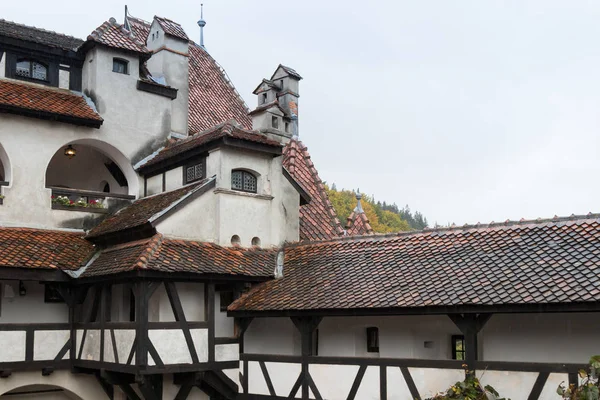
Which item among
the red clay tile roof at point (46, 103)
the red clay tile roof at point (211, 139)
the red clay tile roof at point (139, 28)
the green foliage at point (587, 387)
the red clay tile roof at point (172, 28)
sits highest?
the red clay tile roof at point (139, 28)

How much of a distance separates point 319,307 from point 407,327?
1.72m

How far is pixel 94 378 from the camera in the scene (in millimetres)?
17062

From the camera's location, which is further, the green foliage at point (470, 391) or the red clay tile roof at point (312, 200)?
the red clay tile roof at point (312, 200)

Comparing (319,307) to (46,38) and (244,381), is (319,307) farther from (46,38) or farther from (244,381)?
(46,38)

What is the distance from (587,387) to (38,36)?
15044mm

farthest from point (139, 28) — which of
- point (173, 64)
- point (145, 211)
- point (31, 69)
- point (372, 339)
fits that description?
point (372, 339)

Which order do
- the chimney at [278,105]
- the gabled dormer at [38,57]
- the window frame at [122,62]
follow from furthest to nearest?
the chimney at [278,105] → the window frame at [122,62] → the gabled dormer at [38,57]

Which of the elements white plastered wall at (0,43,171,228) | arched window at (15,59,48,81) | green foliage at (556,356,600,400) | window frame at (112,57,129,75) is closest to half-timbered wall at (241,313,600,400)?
green foliage at (556,356,600,400)

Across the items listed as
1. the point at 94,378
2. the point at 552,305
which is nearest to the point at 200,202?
the point at 94,378

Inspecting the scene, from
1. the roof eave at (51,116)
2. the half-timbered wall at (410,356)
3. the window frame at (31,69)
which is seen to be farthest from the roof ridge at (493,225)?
the window frame at (31,69)

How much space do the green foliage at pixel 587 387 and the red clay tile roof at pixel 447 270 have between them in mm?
962

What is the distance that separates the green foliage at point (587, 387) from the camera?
10781 mm

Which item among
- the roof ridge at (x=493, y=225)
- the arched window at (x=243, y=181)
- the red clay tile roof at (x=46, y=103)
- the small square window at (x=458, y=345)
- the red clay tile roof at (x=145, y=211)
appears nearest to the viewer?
the roof ridge at (x=493, y=225)

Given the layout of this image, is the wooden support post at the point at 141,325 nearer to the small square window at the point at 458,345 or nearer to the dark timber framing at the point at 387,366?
the dark timber framing at the point at 387,366
